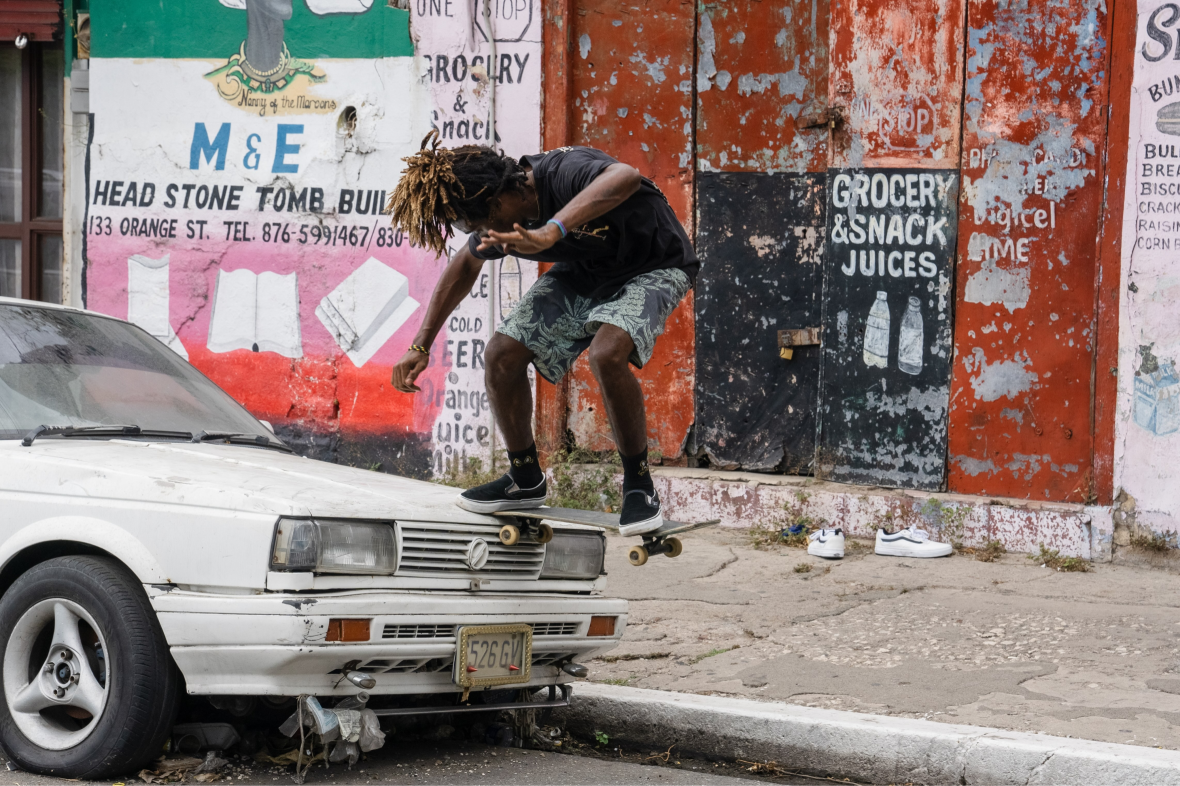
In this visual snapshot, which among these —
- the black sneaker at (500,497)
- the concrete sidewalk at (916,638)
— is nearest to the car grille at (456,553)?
the black sneaker at (500,497)

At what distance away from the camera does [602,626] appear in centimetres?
430

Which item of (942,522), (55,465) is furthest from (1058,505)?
(55,465)

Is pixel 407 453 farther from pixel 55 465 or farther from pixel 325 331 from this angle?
pixel 55 465

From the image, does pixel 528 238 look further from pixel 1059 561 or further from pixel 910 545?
pixel 1059 561

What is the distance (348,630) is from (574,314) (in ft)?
5.00

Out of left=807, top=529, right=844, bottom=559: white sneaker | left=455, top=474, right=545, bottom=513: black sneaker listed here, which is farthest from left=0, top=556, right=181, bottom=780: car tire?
left=807, top=529, right=844, bottom=559: white sneaker

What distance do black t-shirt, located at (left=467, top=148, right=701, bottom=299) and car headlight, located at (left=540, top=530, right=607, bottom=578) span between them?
87cm

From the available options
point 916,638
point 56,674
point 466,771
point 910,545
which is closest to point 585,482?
point 910,545

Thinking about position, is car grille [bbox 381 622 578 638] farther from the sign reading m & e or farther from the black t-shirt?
the sign reading m & e

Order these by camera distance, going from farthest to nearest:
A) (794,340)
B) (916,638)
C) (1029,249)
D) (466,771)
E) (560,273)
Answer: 1. (794,340)
2. (1029,249)
3. (916,638)
4. (560,273)
5. (466,771)

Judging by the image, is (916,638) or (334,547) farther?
(916,638)

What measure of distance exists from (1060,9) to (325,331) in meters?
5.31

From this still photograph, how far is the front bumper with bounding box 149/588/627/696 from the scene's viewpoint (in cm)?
338

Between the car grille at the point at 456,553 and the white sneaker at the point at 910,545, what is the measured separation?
11.5 feet
